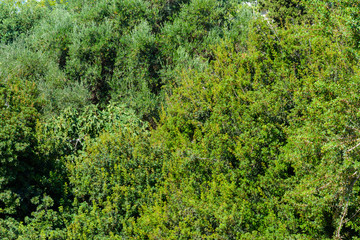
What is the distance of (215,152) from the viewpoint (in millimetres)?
7617

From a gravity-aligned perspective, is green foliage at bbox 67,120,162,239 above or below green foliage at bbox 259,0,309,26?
below

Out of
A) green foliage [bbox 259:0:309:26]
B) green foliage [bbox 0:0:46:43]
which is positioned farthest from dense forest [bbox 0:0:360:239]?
green foliage [bbox 259:0:309:26]

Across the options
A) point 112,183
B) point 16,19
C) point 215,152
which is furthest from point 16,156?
point 16,19

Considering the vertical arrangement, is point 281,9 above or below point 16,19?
above

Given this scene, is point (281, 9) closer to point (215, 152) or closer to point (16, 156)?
point (215, 152)

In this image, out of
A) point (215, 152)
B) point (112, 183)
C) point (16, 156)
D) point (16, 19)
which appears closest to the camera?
point (16, 156)

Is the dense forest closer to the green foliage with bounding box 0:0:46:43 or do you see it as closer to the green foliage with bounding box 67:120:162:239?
the green foliage with bounding box 67:120:162:239

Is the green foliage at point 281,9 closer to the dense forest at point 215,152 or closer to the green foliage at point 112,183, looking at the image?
the dense forest at point 215,152

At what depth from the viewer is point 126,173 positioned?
26.9 feet

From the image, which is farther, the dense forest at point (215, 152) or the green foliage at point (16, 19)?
the green foliage at point (16, 19)

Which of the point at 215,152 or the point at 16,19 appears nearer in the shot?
the point at 215,152

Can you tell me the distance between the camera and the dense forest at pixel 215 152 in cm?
539

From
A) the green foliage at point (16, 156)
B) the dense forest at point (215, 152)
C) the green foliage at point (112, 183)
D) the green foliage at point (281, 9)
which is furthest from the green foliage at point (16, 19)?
the green foliage at point (281, 9)

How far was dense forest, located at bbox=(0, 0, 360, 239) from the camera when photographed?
17.7 ft
